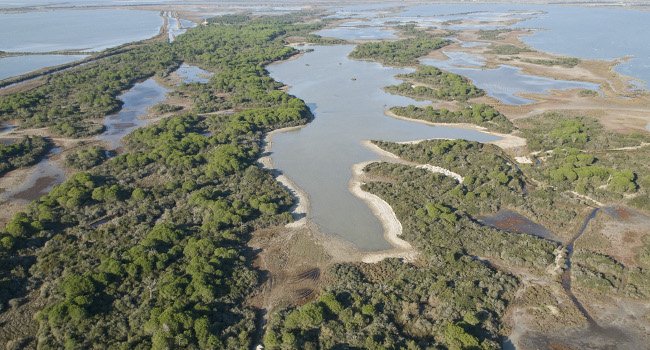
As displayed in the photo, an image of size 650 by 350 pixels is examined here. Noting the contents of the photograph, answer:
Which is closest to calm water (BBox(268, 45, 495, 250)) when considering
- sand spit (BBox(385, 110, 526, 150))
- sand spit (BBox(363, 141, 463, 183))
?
sand spit (BBox(363, 141, 463, 183))

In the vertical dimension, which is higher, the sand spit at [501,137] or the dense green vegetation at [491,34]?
the dense green vegetation at [491,34]

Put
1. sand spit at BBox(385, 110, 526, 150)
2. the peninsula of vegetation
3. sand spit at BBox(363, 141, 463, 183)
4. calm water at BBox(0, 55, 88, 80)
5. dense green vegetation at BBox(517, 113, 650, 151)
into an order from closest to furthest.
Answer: the peninsula of vegetation
sand spit at BBox(363, 141, 463, 183)
dense green vegetation at BBox(517, 113, 650, 151)
sand spit at BBox(385, 110, 526, 150)
calm water at BBox(0, 55, 88, 80)

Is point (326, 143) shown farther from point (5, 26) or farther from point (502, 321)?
point (5, 26)

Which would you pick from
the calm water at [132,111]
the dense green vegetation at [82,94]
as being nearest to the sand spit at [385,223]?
the calm water at [132,111]

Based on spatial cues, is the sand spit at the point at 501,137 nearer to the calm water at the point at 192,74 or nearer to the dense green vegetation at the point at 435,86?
the dense green vegetation at the point at 435,86

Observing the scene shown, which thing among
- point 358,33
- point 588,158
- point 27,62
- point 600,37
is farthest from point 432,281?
point 358,33

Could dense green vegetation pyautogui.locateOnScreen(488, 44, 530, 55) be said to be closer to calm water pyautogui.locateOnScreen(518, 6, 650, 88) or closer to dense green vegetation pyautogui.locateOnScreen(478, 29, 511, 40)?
calm water pyautogui.locateOnScreen(518, 6, 650, 88)

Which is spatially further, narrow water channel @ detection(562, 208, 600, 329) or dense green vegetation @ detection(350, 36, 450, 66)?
dense green vegetation @ detection(350, 36, 450, 66)
